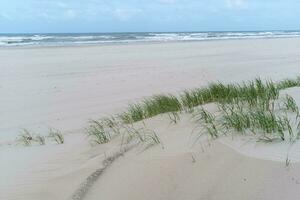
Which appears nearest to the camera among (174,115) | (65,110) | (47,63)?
(174,115)

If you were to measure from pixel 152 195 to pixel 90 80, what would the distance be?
1103 centimetres

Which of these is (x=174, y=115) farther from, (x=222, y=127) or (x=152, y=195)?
(x=152, y=195)

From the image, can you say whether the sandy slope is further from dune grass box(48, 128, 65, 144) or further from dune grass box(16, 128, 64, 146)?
dune grass box(16, 128, 64, 146)

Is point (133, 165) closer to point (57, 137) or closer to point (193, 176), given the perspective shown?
point (193, 176)

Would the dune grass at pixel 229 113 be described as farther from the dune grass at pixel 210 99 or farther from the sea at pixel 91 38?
the sea at pixel 91 38

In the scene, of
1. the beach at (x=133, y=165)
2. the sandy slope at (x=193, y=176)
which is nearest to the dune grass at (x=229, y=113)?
the beach at (x=133, y=165)

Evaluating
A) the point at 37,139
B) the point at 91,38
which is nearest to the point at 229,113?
the point at 37,139

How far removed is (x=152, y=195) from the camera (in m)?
3.83

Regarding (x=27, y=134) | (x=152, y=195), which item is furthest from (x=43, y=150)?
(x=152, y=195)

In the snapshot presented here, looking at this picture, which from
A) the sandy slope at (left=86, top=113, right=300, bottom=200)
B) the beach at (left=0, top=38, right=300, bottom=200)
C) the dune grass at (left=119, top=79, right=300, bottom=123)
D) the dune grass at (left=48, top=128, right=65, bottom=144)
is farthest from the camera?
the dune grass at (left=48, top=128, right=65, bottom=144)

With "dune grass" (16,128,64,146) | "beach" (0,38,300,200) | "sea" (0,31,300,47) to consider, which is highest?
"beach" (0,38,300,200)

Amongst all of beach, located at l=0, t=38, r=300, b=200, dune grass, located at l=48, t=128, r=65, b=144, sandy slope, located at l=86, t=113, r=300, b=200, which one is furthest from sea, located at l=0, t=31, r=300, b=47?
sandy slope, located at l=86, t=113, r=300, b=200

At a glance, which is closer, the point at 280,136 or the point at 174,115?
the point at 280,136

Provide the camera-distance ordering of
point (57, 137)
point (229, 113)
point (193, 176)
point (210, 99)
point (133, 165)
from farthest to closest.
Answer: point (57, 137) → point (210, 99) → point (229, 113) → point (133, 165) → point (193, 176)
